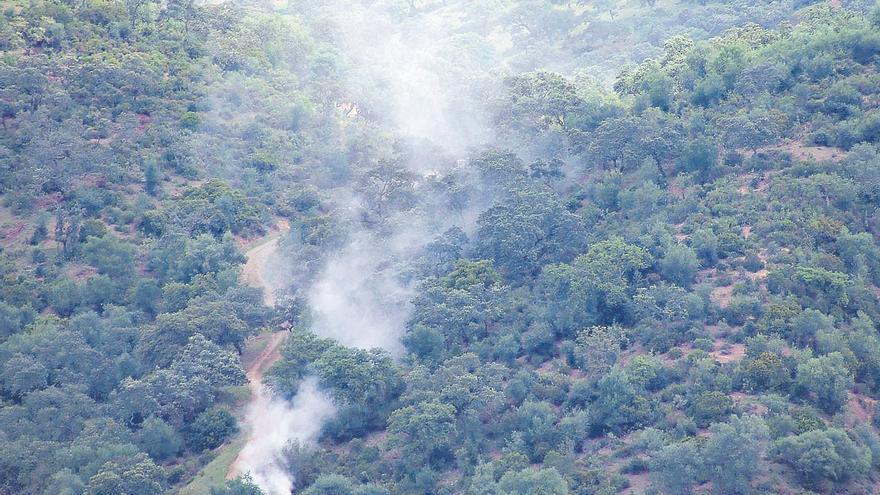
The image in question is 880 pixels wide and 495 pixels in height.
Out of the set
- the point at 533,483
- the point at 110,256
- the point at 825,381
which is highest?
the point at 110,256

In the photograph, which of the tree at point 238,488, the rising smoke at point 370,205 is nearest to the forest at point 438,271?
the tree at point 238,488

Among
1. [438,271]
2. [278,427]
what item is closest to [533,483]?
[278,427]

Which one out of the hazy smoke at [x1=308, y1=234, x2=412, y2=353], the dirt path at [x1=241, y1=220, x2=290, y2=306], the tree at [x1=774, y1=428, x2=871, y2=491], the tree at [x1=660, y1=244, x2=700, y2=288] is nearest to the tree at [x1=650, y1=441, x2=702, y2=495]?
the tree at [x1=774, y1=428, x2=871, y2=491]

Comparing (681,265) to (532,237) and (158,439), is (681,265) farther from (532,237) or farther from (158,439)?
(158,439)

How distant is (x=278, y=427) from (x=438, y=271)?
1233 centimetres

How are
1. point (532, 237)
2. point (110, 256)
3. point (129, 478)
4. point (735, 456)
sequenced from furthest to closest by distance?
point (110, 256) → point (532, 237) → point (129, 478) → point (735, 456)

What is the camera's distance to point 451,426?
42.8 metres

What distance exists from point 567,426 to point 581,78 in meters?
41.1

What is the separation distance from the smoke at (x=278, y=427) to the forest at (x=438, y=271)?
120mm

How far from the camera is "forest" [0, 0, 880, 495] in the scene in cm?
4172

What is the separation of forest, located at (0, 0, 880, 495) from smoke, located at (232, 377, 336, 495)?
0.12 m

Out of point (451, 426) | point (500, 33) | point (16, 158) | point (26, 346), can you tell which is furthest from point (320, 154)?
point (500, 33)

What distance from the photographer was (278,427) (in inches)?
1816

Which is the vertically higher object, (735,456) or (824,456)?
(735,456)
